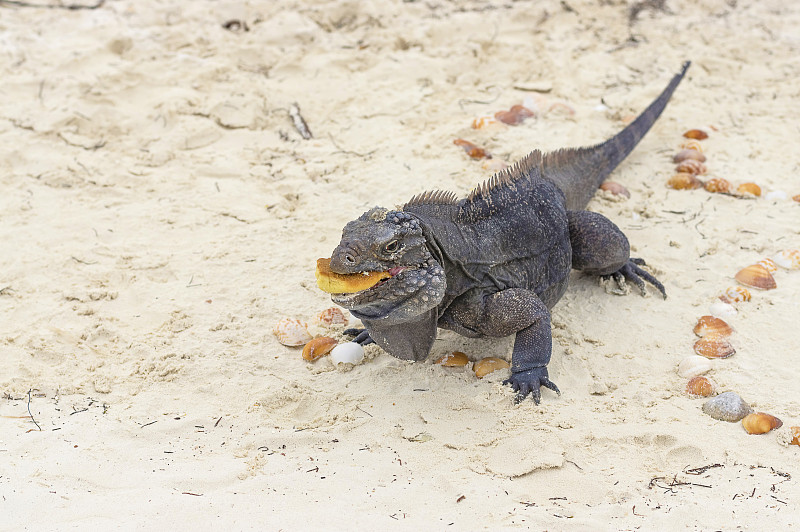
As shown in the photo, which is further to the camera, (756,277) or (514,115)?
(514,115)

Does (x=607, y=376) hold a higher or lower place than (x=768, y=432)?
lower

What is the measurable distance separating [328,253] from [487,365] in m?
1.41

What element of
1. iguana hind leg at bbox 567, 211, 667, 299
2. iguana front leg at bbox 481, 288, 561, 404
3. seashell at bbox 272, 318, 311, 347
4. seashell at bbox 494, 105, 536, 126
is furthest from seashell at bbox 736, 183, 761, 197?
seashell at bbox 272, 318, 311, 347

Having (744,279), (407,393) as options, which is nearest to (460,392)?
(407,393)

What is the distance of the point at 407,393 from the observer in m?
3.70

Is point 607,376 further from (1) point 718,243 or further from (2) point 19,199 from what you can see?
(2) point 19,199

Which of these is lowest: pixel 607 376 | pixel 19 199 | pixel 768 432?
pixel 19 199

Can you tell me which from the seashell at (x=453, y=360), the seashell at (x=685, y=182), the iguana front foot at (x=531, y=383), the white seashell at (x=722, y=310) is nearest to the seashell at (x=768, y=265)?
the white seashell at (x=722, y=310)

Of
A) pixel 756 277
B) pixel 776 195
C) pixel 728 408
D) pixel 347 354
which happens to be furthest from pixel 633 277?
pixel 347 354

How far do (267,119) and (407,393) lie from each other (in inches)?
131

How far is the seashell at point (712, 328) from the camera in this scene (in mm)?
4033

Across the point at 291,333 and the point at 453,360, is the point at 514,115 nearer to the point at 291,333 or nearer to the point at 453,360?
the point at 453,360

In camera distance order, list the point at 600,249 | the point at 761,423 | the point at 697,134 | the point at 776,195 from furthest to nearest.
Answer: the point at 697,134, the point at 776,195, the point at 600,249, the point at 761,423

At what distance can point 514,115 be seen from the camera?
610 centimetres
